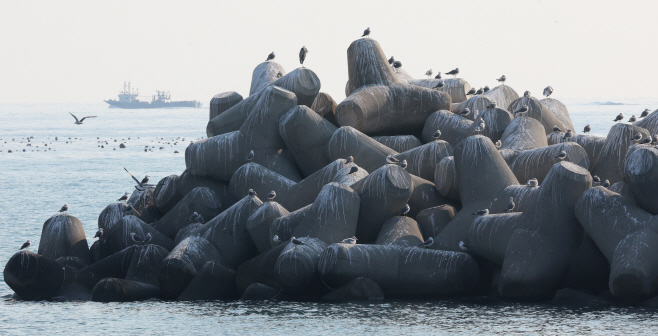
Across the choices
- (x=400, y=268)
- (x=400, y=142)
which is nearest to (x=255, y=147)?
(x=400, y=142)

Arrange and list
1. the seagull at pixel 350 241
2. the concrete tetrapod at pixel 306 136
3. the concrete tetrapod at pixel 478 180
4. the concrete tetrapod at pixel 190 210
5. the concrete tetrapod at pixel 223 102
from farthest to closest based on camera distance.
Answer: the concrete tetrapod at pixel 223 102 → the concrete tetrapod at pixel 306 136 → the concrete tetrapod at pixel 190 210 → the concrete tetrapod at pixel 478 180 → the seagull at pixel 350 241

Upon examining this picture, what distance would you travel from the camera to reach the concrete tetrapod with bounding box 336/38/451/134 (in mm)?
22422

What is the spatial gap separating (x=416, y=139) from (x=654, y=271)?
894 cm

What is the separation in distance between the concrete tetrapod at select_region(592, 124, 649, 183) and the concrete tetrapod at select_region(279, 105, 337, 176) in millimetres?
6490

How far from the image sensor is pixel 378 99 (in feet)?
75.1

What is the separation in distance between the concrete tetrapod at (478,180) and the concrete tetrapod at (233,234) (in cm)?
406

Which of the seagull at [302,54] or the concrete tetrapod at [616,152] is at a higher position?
the seagull at [302,54]

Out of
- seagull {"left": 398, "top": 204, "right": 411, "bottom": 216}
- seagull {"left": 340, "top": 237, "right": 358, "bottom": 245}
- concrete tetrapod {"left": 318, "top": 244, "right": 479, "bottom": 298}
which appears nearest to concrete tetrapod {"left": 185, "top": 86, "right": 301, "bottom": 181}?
seagull {"left": 398, "top": 204, "right": 411, "bottom": 216}

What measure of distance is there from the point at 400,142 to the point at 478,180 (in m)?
4.44

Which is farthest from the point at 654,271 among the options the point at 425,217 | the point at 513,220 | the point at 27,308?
the point at 27,308

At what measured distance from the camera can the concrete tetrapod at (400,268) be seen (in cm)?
1567

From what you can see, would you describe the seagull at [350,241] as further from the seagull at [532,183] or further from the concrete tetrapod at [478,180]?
the seagull at [532,183]

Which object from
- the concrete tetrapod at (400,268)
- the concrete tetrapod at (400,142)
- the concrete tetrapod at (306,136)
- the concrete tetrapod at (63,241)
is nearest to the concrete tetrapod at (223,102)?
the concrete tetrapod at (306,136)

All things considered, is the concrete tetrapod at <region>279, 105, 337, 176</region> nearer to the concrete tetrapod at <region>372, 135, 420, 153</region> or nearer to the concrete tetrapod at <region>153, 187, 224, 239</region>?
the concrete tetrapod at <region>372, 135, 420, 153</region>
